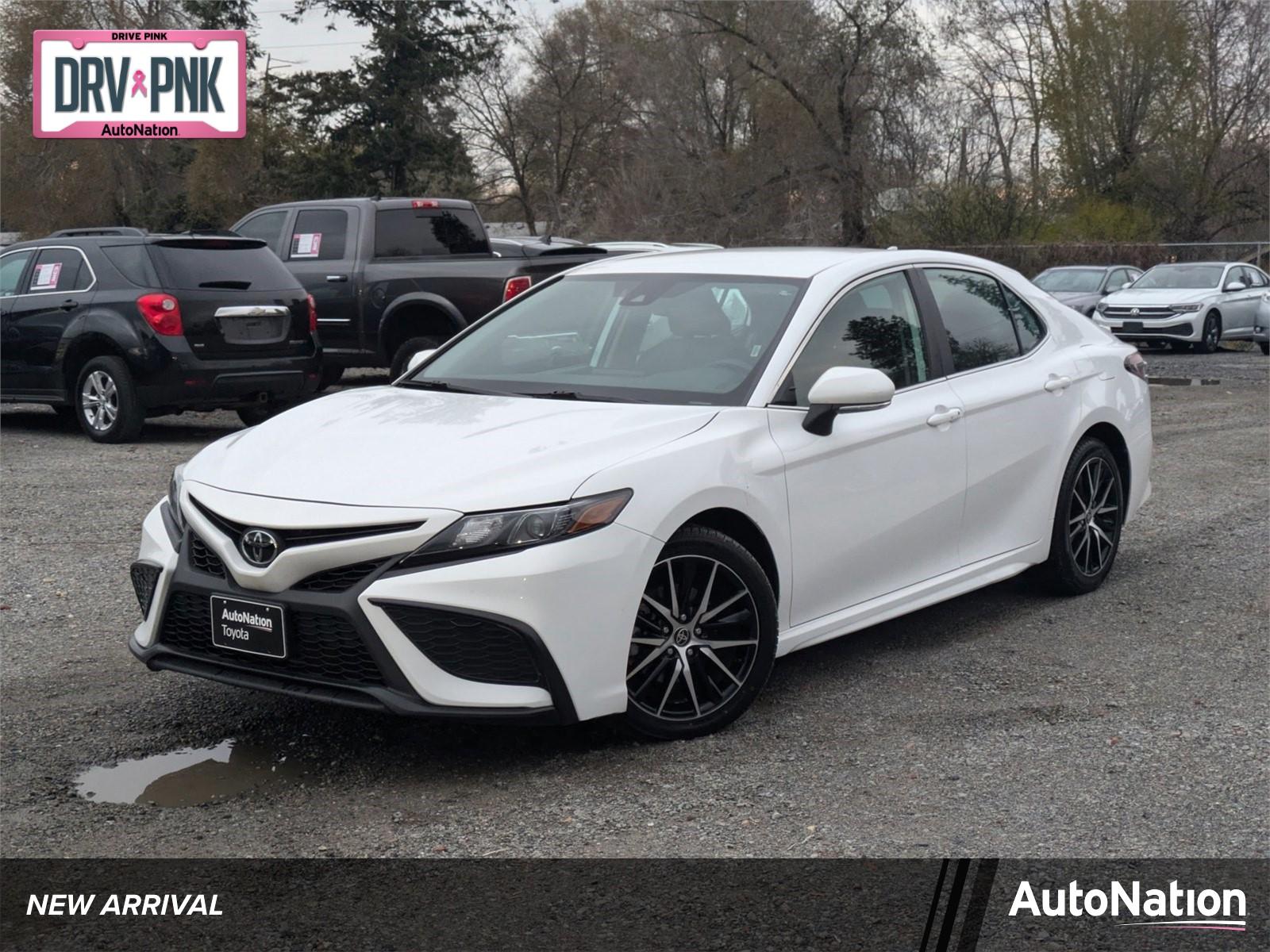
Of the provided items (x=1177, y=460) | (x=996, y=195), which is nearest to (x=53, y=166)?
(x=996, y=195)

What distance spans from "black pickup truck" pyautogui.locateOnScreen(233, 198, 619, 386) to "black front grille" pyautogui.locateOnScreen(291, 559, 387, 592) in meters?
9.63

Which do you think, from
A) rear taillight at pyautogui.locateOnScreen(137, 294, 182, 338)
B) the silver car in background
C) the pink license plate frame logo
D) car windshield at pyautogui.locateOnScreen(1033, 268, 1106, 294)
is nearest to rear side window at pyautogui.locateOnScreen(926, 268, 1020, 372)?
rear taillight at pyautogui.locateOnScreen(137, 294, 182, 338)

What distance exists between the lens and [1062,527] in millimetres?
6574

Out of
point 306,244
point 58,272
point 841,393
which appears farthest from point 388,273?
point 841,393

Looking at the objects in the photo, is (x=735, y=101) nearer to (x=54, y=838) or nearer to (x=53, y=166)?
(x=53, y=166)

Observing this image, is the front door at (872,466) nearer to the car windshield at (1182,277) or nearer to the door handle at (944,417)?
the door handle at (944,417)

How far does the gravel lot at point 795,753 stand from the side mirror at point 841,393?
0.99 m

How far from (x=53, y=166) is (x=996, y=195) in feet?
99.1

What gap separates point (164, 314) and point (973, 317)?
7562 mm

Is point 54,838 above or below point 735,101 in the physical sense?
below

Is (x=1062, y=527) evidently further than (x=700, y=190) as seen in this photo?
No

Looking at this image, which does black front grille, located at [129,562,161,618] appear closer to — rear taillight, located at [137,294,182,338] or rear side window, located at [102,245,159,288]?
rear taillight, located at [137,294,182,338]

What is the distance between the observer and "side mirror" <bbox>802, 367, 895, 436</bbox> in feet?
16.7

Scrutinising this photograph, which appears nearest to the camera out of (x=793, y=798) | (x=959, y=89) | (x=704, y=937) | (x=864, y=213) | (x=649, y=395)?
(x=704, y=937)
